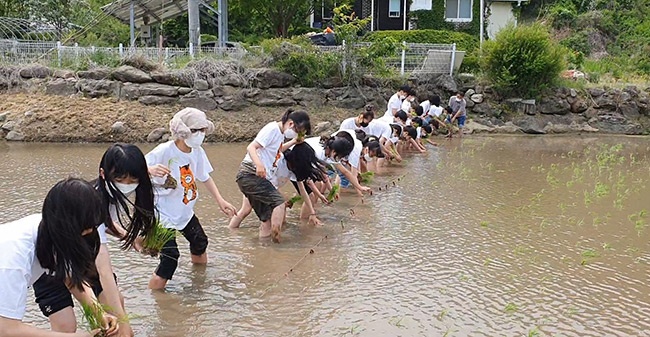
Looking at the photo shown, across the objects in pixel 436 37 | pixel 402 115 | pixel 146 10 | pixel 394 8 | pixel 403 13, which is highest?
pixel 394 8

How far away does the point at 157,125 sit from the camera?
1502 cm

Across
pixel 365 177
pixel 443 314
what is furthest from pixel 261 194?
pixel 365 177

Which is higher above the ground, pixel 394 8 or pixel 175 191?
pixel 394 8

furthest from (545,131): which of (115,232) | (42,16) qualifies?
(42,16)

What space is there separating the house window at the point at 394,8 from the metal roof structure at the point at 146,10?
9868mm

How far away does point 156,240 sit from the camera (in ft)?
15.5

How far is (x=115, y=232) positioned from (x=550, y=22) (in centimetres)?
2860

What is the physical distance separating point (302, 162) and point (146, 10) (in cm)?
1939

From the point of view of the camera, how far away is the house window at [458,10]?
28828 mm

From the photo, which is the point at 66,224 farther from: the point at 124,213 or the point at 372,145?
the point at 372,145

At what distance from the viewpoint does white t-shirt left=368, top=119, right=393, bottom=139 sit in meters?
10.5

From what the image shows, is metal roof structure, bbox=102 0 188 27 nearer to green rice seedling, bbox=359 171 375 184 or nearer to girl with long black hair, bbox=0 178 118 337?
green rice seedling, bbox=359 171 375 184

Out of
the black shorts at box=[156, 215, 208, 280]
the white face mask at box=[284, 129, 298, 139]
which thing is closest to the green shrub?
the white face mask at box=[284, 129, 298, 139]

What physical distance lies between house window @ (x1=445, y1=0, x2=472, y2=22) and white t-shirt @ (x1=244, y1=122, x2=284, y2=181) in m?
23.8
